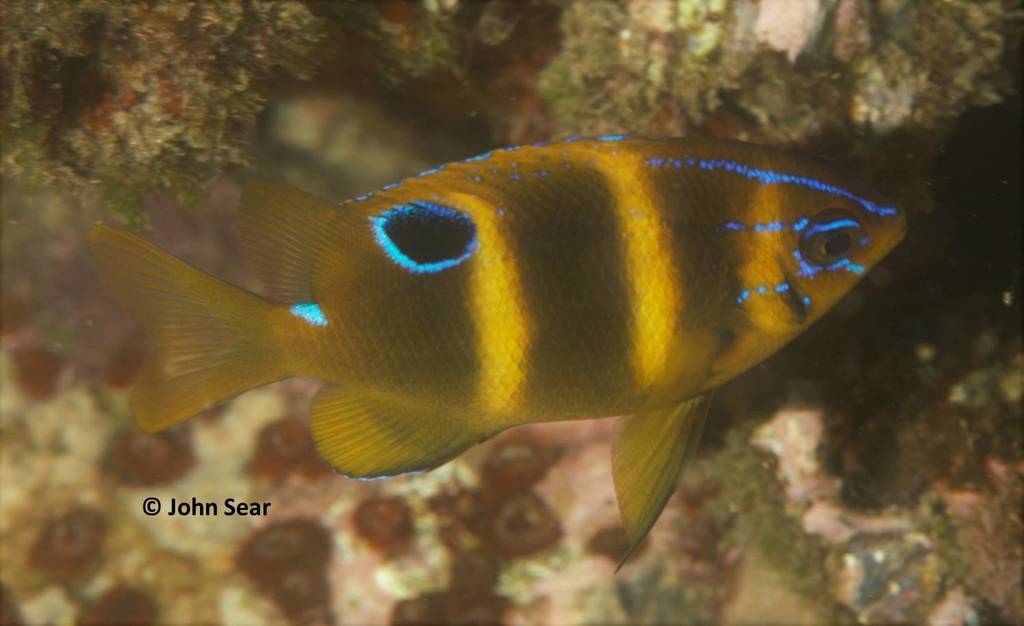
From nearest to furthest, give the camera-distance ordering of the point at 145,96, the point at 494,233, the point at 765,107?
the point at 494,233 < the point at 145,96 < the point at 765,107

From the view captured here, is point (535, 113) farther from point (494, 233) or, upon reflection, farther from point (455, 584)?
point (455, 584)

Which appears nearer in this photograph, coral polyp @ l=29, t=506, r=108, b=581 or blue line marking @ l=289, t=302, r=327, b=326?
blue line marking @ l=289, t=302, r=327, b=326

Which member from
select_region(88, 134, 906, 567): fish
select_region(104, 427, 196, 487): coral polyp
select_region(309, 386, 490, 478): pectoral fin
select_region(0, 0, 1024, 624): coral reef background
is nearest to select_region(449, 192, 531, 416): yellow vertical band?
select_region(88, 134, 906, 567): fish

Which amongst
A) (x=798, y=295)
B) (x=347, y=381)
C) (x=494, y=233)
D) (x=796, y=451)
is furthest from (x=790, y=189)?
(x=796, y=451)

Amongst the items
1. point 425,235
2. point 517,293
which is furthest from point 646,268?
point 425,235

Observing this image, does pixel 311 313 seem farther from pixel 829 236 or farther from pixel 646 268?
pixel 829 236

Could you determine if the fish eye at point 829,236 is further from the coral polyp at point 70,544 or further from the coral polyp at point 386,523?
the coral polyp at point 70,544

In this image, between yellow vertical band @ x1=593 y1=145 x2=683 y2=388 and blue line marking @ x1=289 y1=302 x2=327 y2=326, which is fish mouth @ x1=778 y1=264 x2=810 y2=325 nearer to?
yellow vertical band @ x1=593 y1=145 x2=683 y2=388
